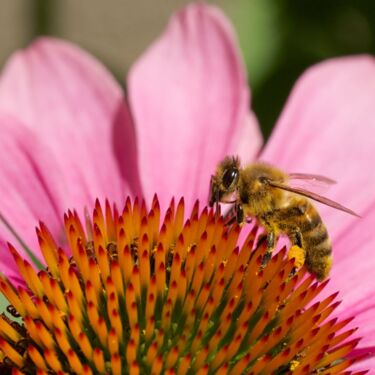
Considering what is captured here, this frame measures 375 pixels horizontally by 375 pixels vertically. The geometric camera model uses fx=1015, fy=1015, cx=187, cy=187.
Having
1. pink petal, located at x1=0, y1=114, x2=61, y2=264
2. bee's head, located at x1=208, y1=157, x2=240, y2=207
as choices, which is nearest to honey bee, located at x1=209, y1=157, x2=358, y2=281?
bee's head, located at x1=208, y1=157, x2=240, y2=207

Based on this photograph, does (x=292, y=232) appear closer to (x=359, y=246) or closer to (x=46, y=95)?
(x=359, y=246)

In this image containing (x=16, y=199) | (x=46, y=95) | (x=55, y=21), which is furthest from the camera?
(x=55, y=21)

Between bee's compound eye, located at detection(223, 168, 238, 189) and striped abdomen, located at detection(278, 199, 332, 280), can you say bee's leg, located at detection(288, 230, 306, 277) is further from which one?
bee's compound eye, located at detection(223, 168, 238, 189)

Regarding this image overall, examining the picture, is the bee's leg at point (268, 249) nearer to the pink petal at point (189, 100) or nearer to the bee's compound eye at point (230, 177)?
the bee's compound eye at point (230, 177)

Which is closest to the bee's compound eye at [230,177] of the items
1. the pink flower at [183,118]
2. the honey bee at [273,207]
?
the honey bee at [273,207]

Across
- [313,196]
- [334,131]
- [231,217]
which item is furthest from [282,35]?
[313,196]

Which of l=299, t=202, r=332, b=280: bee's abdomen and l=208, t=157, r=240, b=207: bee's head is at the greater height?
l=208, t=157, r=240, b=207: bee's head

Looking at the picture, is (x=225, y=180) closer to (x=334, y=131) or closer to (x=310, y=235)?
(x=310, y=235)

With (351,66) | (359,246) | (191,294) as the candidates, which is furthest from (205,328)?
(351,66)
